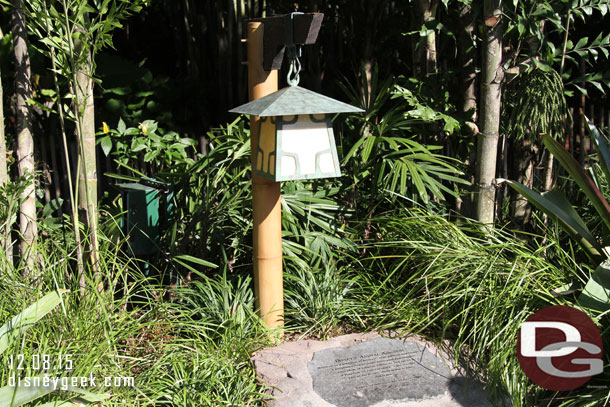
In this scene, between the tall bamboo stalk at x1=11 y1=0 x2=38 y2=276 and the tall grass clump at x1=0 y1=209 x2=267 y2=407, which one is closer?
the tall grass clump at x1=0 y1=209 x2=267 y2=407

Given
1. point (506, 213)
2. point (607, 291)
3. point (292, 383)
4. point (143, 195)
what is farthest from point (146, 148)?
point (607, 291)

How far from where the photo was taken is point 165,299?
158 inches

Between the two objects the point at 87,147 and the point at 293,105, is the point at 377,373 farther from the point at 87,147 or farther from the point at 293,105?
the point at 87,147

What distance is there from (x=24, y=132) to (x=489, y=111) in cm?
279

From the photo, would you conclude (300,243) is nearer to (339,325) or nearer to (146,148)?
(339,325)

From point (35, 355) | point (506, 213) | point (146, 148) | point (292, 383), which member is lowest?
point (292, 383)

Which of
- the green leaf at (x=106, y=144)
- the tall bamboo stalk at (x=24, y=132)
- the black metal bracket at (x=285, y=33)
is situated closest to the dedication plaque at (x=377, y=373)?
the black metal bracket at (x=285, y=33)

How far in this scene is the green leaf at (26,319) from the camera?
2.71m

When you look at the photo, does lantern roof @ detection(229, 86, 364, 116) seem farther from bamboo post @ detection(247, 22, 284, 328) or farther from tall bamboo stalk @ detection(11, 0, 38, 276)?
tall bamboo stalk @ detection(11, 0, 38, 276)

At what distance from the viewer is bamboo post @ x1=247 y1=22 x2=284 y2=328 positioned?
3.31 m

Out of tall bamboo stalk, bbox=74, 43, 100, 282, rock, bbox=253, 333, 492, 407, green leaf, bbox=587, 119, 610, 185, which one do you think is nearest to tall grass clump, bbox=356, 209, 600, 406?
rock, bbox=253, 333, 492, 407

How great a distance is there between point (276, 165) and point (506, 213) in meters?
2.44

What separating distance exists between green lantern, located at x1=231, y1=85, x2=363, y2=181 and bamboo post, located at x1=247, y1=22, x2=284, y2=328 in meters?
0.21

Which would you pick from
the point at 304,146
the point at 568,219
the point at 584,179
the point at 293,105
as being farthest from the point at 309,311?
the point at 584,179
